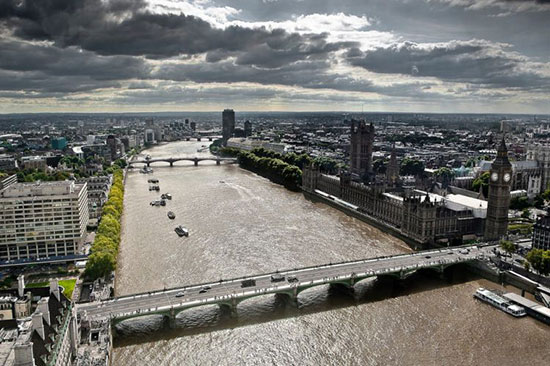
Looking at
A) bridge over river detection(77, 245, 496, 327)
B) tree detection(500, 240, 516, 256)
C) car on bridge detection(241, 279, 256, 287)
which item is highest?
tree detection(500, 240, 516, 256)

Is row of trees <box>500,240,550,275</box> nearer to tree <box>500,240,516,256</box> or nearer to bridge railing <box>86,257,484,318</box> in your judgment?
tree <box>500,240,516,256</box>

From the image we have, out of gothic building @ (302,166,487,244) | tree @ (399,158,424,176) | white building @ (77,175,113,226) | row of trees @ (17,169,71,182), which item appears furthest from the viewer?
tree @ (399,158,424,176)

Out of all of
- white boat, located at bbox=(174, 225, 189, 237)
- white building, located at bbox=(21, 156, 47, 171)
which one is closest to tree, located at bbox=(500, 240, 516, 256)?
white boat, located at bbox=(174, 225, 189, 237)

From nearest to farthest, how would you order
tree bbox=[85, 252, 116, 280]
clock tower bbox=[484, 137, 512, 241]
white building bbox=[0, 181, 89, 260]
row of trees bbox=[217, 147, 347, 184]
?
tree bbox=[85, 252, 116, 280], white building bbox=[0, 181, 89, 260], clock tower bbox=[484, 137, 512, 241], row of trees bbox=[217, 147, 347, 184]

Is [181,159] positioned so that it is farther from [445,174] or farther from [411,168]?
[445,174]

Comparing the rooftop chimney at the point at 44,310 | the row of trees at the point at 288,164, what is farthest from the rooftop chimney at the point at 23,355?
the row of trees at the point at 288,164

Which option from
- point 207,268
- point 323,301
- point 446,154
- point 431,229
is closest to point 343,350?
point 323,301

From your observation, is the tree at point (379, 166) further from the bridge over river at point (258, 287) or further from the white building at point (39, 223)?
the white building at point (39, 223)

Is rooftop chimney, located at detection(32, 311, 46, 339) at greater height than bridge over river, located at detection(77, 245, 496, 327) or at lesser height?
greater
